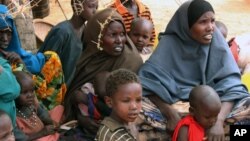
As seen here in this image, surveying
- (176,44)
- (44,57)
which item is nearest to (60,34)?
(44,57)

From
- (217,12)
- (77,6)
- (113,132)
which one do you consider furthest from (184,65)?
(217,12)

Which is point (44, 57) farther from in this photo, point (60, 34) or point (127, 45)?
point (127, 45)

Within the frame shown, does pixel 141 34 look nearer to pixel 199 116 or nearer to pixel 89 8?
pixel 89 8

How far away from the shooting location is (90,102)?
4.20 m

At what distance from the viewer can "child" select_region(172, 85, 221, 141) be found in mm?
3611

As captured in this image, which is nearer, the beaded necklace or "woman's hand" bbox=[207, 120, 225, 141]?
"woman's hand" bbox=[207, 120, 225, 141]

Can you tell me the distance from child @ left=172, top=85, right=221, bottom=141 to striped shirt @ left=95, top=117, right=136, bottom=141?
49cm

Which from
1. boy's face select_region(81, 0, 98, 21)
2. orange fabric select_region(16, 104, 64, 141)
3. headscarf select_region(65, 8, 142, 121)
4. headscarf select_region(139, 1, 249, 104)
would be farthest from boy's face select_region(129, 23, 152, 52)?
orange fabric select_region(16, 104, 64, 141)

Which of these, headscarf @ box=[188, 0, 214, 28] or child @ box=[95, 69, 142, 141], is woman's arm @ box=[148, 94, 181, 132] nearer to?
child @ box=[95, 69, 142, 141]

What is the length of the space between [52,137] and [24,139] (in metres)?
0.42

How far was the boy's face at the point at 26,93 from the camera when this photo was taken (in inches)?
154

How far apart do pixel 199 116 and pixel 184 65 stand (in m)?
0.65

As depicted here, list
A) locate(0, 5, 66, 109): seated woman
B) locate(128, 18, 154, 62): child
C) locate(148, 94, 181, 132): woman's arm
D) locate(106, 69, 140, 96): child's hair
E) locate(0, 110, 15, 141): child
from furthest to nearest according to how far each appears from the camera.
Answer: locate(128, 18, 154, 62): child
locate(0, 5, 66, 109): seated woman
locate(148, 94, 181, 132): woman's arm
locate(106, 69, 140, 96): child's hair
locate(0, 110, 15, 141): child

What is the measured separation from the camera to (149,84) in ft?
13.2
